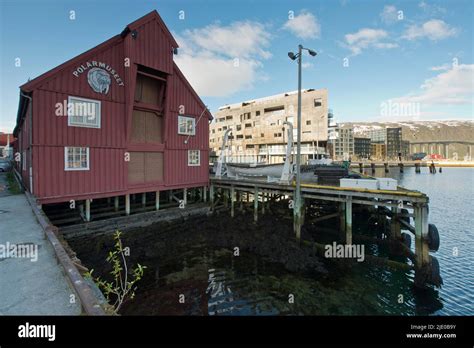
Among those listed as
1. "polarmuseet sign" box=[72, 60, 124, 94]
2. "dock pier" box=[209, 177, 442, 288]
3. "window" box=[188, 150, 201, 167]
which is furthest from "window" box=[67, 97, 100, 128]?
"dock pier" box=[209, 177, 442, 288]

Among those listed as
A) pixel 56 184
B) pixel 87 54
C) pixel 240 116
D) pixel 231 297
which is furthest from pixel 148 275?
pixel 240 116

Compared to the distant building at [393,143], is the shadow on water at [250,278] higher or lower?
lower

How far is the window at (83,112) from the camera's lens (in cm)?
1259

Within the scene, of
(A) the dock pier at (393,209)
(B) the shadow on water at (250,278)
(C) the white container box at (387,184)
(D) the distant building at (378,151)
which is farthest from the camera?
(D) the distant building at (378,151)

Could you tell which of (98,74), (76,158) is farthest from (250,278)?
(98,74)

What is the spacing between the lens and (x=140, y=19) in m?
14.1

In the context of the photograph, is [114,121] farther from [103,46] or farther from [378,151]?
[378,151]

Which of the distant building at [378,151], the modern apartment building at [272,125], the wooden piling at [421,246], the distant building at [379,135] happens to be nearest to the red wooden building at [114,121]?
the wooden piling at [421,246]

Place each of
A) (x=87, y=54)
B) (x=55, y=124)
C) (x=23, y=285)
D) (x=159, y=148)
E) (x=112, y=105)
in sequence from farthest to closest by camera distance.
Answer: (x=159, y=148), (x=112, y=105), (x=87, y=54), (x=55, y=124), (x=23, y=285)

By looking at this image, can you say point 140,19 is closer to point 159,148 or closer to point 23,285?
point 159,148

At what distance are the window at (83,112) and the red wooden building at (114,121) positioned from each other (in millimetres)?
48

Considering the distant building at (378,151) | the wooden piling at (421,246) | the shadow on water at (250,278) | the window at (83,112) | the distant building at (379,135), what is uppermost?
the distant building at (379,135)

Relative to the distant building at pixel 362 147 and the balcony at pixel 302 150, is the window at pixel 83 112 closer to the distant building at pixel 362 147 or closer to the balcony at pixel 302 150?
the balcony at pixel 302 150

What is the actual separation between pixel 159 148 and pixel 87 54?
257 inches
